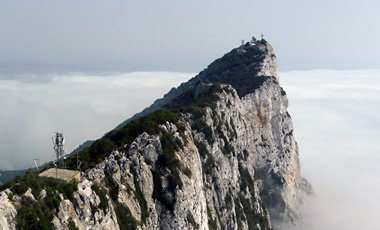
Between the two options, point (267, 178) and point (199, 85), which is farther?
point (267, 178)

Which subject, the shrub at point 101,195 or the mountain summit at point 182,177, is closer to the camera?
the mountain summit at point 182,177

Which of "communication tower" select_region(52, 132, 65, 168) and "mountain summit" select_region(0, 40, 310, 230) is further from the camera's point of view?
"communication tower" select_region(52, 132, 65, 168)

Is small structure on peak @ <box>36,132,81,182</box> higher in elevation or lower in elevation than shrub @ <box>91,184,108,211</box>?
higher

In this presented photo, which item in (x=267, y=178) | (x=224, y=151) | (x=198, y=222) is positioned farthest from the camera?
(x=267, y=178)

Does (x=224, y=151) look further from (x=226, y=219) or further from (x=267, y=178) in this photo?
(x=267, y=178)

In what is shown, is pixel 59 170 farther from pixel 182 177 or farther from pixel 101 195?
pixel 182 177

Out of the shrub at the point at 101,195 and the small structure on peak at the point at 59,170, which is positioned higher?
the small structure on peak at the point at 59,170

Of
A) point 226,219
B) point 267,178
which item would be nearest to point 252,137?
point 267,178

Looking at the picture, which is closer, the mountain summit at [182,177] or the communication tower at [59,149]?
the mountain summit at [182,177]
